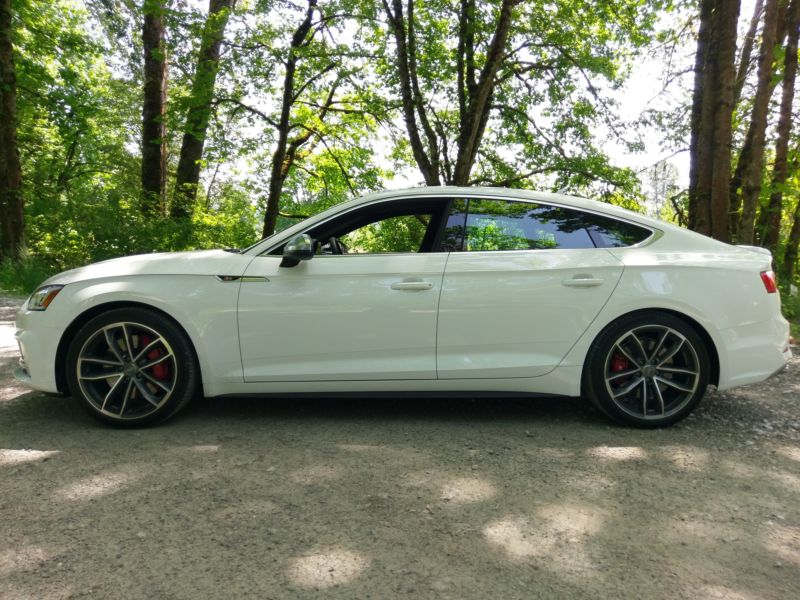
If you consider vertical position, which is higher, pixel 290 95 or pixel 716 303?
pixel 290 95

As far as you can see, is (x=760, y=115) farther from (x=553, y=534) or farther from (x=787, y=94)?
(x=553, y=534)

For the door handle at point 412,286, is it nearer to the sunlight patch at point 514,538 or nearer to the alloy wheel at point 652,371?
the alloy wheel at point 652,371

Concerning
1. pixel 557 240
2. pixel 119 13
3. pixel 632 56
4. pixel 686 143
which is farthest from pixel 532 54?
pixel 557 240

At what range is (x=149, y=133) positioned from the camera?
1361cm

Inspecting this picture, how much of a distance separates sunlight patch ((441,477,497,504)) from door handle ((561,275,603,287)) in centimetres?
142

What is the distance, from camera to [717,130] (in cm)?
759

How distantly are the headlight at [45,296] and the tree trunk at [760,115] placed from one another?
26.2ft

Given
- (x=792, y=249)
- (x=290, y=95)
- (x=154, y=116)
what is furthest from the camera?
(x=792, y=249)

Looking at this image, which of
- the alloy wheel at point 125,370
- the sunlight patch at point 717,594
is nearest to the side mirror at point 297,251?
the alloy wheel at point 125,370

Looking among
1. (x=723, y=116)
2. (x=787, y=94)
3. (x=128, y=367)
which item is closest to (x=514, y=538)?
(x=128, y=367)

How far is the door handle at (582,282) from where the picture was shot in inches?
146

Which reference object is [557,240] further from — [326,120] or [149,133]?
[326,120]

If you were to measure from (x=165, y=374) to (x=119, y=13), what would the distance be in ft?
45.8

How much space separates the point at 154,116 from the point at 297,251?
11.8 meters
